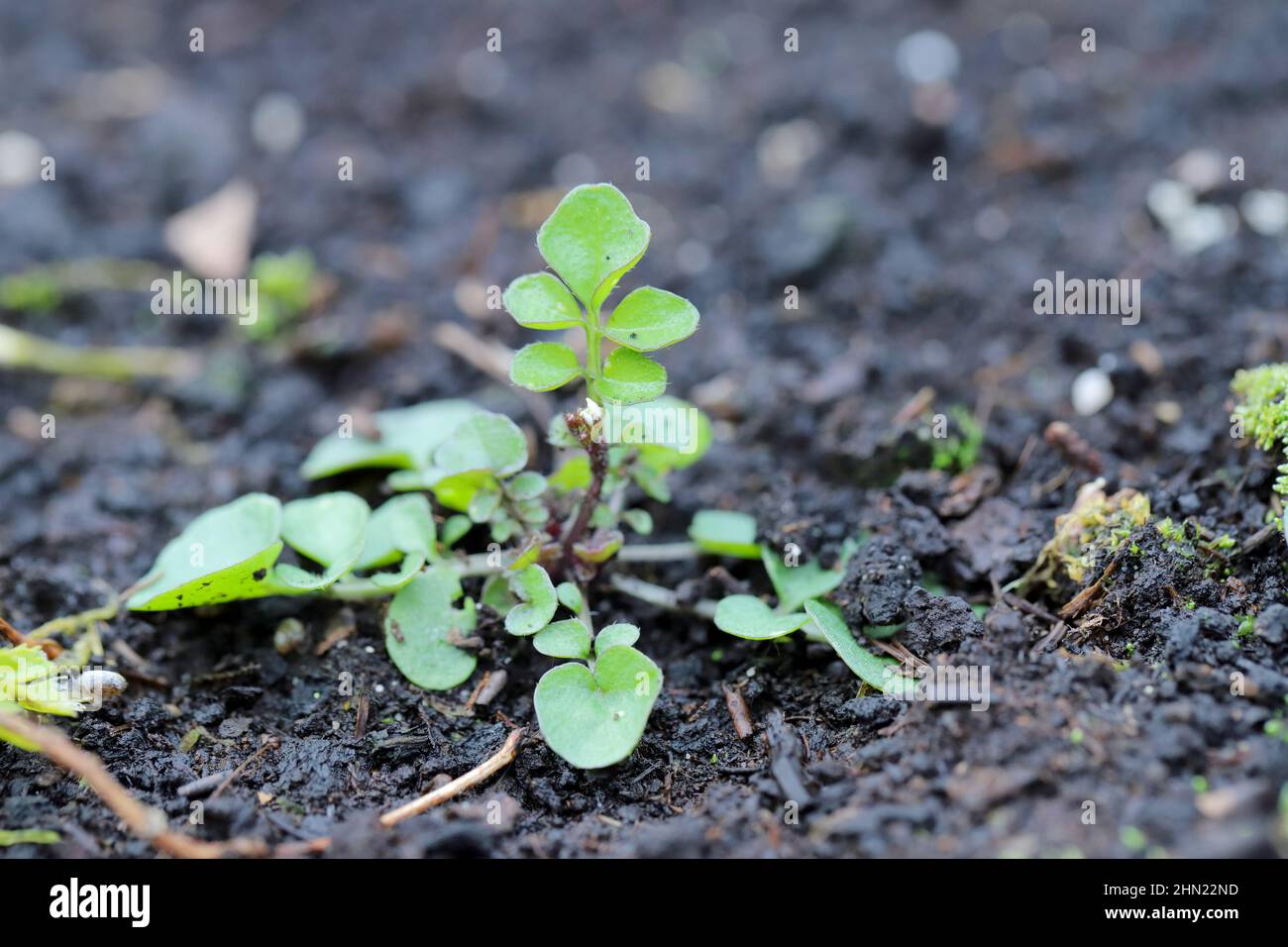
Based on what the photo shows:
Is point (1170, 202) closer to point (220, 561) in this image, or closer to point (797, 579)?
point (797, 579)

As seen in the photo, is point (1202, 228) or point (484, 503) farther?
point (1202, 228)

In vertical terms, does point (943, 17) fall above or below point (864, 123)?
above

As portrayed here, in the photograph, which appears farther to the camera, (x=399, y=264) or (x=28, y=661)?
(x=399, y=264)

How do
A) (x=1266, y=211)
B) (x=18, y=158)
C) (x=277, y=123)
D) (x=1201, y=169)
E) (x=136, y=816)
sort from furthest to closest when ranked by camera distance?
1. (x=277, y=123)
2. (x=18, y=158)
3. (x=1201, y=169)
4. (x=1266, y=211)
5. (x=136, y=816)

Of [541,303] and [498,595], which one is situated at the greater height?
[541,303]

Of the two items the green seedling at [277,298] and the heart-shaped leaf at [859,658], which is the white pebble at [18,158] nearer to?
the green seedling at [277,298]

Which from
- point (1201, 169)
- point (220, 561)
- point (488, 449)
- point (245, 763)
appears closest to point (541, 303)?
point (488, 449)

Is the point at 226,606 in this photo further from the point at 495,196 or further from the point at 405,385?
the point at 495,196

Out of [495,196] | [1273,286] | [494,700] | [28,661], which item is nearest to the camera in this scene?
[28,661]
